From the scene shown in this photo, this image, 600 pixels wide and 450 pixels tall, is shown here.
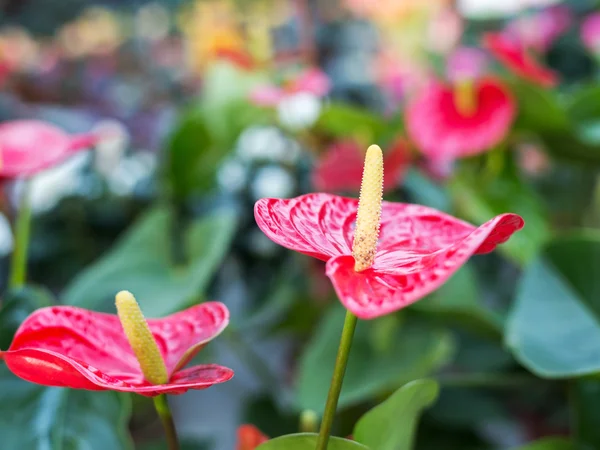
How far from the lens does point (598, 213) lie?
32.5 inches

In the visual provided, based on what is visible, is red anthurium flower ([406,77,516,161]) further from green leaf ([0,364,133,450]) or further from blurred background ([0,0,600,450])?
green leaf ([0,364,133,450])

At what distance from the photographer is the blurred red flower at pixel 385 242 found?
0.20 metres

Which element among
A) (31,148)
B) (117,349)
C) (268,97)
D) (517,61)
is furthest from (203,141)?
(117,349)

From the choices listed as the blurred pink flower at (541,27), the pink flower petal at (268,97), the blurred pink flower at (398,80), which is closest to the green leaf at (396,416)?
the pink flower petal at (268,97)

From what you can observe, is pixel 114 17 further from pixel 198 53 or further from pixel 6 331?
pixel 6 331

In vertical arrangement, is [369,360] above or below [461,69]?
below

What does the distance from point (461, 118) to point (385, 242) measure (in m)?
0.41

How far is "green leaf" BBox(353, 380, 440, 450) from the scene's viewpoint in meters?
0.27

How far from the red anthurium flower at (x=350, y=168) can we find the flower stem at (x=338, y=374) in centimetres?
46

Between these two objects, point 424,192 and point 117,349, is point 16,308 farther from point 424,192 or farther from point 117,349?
point 424,192

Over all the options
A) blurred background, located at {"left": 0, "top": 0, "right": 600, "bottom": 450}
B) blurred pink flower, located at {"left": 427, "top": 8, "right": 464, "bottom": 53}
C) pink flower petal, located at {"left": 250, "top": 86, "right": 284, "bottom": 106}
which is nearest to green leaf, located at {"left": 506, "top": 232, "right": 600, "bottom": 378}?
blurred background, located at {"left": 0, "top": 0, "right": 600, "bottom": 450}

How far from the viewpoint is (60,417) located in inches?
14.9

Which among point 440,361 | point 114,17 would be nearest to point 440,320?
point 440,361

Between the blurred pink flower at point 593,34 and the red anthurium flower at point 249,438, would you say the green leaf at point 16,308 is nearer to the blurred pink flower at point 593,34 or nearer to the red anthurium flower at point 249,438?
the red anthurium flower at point 249,438
